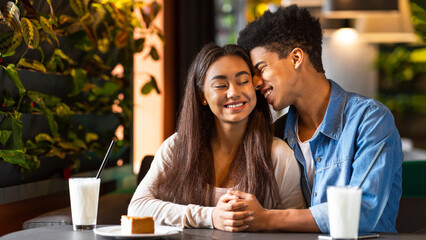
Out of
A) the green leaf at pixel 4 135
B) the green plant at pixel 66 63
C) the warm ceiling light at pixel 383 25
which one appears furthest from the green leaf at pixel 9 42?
the warm ceiling light at pixel 383 25

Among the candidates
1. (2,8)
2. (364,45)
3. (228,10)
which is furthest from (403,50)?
(2,8)

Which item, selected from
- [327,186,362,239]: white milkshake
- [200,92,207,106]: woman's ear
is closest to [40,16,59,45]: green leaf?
[200,92,207,106]: woman's ear

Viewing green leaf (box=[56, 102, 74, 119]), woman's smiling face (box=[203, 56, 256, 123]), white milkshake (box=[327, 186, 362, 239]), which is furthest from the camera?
green leaf (box=[56, 102, 74, 119])

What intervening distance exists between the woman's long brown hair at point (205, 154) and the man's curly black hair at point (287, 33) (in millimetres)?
97

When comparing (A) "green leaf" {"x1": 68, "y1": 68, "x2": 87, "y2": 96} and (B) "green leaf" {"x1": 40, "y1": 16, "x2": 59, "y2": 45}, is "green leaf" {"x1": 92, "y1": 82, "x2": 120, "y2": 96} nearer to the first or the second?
(A) "green leaf" {"x1": 68, "y1": 68, "x2": 87, "y2": 96}

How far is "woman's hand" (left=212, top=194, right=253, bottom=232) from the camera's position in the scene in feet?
5.97

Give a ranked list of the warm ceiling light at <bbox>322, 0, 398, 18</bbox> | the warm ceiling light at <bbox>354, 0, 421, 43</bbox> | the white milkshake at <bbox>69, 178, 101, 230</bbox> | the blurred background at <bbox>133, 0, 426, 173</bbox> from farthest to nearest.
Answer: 1. the warm ceiling light at <bbox>354, 0, 421, 43</bbox>
2. the blurred background at <bbox>133, 0, 426, 173</bbox>
3. the warm ceiling light at <bbox>322, 0, 398, 18</bbox>
4. the white milkshake at <bbox>69, 178, 101, 230</bbox>

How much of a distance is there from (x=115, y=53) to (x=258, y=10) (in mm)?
2500

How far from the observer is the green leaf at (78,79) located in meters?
2.69


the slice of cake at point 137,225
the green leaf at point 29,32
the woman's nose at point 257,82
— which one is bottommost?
the slice of cake at point 137,225

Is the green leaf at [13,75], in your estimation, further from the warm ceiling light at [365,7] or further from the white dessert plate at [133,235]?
the warm ceiling light at [365,7]

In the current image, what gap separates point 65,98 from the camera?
9.03 ft

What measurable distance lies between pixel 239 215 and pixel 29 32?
1.02 m

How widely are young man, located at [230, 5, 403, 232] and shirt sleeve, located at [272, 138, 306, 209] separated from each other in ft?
0.10
